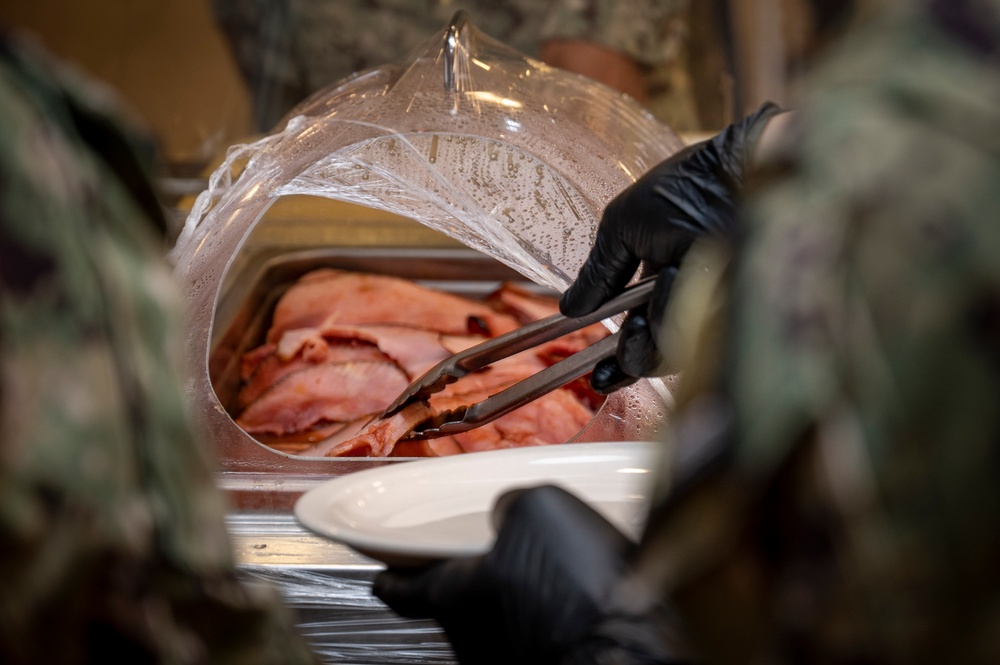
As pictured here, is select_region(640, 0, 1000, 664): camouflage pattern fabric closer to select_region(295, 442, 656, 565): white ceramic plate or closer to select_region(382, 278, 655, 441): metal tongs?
A: select_region(295, 442, 656, 565): white ceramic plate

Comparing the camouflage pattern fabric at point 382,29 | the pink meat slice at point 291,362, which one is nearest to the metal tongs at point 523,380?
the pink meat slice at point 291,362

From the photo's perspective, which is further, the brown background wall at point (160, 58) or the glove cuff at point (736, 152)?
the brown background wall at point (160, 58)

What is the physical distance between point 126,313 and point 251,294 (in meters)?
1.56

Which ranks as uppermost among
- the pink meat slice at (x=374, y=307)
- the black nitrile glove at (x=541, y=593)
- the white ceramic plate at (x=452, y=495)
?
the black nitrile glove at (x=541, y=593)

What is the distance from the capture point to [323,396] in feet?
5.45

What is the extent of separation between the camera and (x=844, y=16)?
497 millimetres

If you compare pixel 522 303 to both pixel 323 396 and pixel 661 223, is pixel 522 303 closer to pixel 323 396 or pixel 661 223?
pixel 323 396

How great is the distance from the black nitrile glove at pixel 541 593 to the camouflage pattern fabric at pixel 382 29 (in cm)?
212

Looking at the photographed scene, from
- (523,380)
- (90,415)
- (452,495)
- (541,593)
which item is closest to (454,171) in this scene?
(523,380)

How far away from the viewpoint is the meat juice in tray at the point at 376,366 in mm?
1527

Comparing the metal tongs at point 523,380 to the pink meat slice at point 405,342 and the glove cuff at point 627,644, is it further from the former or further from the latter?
the glove cuff at point 627,644

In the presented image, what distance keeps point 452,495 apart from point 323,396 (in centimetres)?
72

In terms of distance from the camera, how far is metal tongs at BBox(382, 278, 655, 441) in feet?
3.77

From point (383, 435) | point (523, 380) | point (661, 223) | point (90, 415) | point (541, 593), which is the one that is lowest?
point (383, 435)
